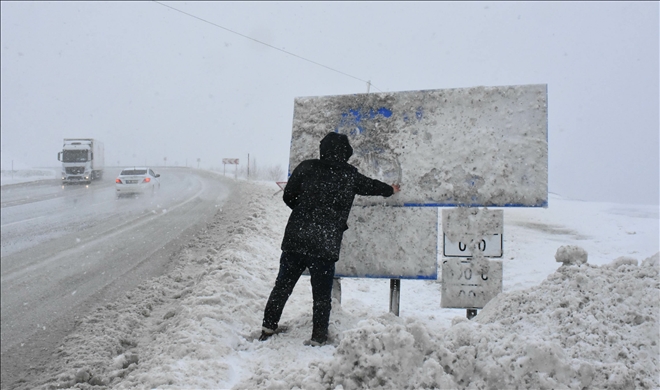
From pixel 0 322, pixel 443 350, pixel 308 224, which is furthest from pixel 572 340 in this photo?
pixel 0 322

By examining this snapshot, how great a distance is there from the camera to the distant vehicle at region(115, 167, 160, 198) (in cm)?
2141

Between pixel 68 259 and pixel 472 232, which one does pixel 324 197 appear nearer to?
pixel 472 232

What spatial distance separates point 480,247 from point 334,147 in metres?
1.86

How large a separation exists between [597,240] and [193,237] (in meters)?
9.16

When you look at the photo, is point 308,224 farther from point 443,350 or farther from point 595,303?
point 595,303

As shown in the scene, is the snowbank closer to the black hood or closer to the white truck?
the black hood

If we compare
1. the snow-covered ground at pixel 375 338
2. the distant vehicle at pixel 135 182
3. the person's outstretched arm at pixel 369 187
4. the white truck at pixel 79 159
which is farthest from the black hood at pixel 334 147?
the white truck at pixel 79 159

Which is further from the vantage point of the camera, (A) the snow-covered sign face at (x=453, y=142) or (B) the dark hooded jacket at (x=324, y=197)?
(A) the snow-covered sign face at (x=453, y=142)

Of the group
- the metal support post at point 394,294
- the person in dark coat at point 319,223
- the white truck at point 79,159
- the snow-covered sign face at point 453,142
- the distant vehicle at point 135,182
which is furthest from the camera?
the white truck at point 79,159

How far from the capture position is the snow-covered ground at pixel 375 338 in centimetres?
238

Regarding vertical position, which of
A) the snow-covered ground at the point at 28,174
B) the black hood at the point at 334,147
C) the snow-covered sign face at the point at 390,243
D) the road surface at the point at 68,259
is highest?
the snow-covered ground at the point at 28,174

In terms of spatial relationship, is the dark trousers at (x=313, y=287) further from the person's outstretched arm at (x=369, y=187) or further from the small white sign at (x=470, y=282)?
the small white sign at (x=470, y=282)

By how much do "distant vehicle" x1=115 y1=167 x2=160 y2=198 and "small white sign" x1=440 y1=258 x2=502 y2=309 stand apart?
20.0 meters

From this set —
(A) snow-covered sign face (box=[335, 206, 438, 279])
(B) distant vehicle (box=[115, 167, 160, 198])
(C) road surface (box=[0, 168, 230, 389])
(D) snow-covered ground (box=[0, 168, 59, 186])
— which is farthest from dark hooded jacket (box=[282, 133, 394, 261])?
(D) snow-covered ground (box=[0, 168, 59, 186])
